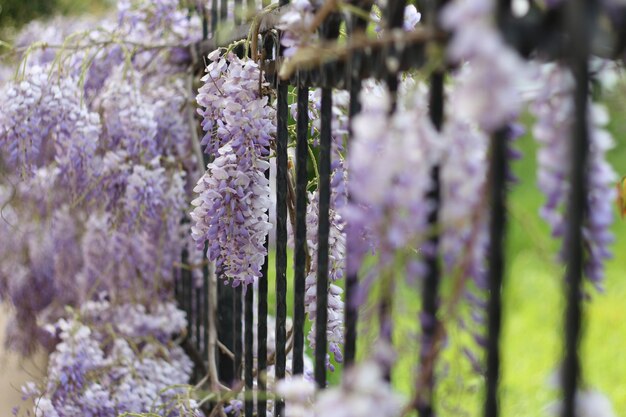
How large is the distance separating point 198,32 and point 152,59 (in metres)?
0.17

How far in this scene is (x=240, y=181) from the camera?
1.72 m

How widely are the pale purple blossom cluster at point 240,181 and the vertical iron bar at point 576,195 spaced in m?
1.04

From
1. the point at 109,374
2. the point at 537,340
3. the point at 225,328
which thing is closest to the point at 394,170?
the point at 225,328

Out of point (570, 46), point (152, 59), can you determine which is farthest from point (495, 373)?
point (152, 59)

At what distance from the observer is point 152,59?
9.59 feet

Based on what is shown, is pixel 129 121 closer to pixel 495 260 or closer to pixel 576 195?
pixel 495 260

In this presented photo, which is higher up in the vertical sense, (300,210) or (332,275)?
(300,210)

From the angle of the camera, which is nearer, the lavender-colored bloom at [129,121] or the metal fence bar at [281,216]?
the metal fence bar at [281,216]

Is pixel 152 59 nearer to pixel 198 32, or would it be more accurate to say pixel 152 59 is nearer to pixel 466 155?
pixel 198 32

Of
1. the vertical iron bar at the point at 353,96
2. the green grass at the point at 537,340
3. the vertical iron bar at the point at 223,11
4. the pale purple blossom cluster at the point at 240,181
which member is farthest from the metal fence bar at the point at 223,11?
the vertical iron bar at the point at 353,96

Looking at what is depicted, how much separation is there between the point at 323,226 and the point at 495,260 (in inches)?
18.6

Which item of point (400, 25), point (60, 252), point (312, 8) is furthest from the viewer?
point (60, 252)

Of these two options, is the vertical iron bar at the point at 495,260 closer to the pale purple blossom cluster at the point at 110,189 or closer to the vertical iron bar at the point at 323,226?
the vertical iron bar at the point at 323,226

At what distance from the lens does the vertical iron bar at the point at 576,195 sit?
0.69m
